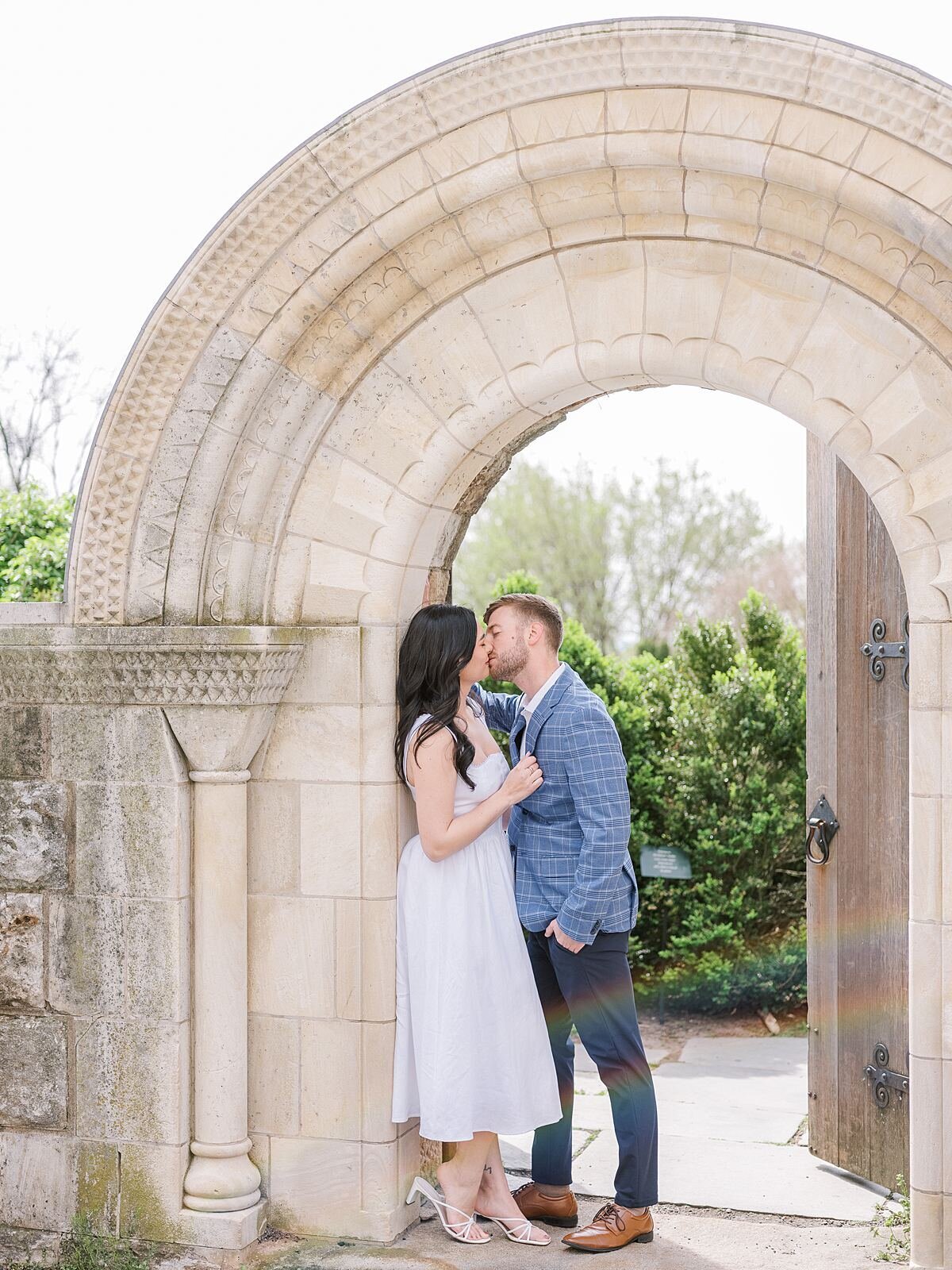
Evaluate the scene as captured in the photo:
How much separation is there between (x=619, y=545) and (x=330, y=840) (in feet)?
59.9

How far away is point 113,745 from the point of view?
3.58 m

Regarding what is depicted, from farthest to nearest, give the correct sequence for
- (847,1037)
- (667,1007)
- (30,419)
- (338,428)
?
(30,419), (667,1007), (847,1037), (338,428)

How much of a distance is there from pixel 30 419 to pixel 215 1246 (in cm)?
1197

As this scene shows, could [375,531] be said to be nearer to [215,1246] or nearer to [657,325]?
[657,325]

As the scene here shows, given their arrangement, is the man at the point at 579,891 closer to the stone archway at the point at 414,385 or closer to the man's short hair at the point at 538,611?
the man's short hair at the point at 538,611

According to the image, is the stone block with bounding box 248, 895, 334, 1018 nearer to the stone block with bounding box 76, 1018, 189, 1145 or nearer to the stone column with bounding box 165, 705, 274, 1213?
the stone column with bounding box 165, 705, 274, 1213

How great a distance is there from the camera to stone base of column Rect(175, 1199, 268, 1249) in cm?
344

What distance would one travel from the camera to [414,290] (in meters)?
3.48

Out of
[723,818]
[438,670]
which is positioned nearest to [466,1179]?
[438,670]

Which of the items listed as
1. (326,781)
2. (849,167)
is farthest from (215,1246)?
(849,167)

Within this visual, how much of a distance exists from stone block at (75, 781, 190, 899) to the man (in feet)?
3.13

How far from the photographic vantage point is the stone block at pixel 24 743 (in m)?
3.63

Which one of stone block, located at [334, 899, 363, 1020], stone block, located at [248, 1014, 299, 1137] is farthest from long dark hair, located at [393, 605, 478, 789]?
stone block, located at [248, 1014, 299, 1137]

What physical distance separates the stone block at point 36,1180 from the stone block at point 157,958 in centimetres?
48
